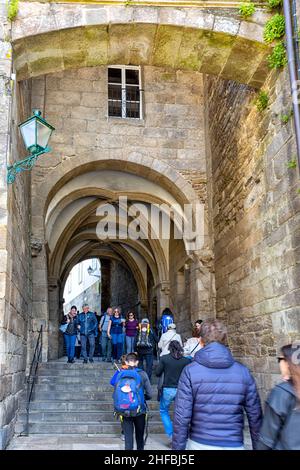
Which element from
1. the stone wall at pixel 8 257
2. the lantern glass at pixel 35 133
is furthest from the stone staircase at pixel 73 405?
the lantern glass at pixel 35 133

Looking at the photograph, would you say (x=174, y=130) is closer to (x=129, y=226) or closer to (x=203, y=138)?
(x=203, y=138)

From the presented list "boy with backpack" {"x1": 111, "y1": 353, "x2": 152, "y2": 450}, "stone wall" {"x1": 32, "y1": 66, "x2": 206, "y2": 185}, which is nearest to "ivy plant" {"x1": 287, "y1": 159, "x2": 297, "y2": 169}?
"boy with backpack" {"x1": 111, "y1": 353, "x2": 152, "y2": 450}

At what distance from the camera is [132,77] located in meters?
11.2

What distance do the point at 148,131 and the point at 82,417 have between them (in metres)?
6.13

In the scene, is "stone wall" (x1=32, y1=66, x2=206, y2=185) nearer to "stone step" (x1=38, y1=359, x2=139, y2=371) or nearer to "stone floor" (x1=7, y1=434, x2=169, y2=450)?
"stone step" (x1=38, y1=359, x2=139, y2=371)

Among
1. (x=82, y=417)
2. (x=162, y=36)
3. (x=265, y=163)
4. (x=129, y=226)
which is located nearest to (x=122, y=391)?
(x=82, y=417)

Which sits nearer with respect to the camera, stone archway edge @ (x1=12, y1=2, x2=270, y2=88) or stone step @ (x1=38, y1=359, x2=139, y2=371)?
stone archway edge @ (x1=12, y1=2, x2=270, y2=88)

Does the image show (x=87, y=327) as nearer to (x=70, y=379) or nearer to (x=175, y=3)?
(x=70, y=379)

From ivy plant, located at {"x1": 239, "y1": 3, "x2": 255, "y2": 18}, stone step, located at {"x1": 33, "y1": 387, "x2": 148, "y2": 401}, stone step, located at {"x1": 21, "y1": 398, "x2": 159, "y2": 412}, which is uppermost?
ivy plant, located at {"x1": 239, "y1": 3, "x2": 255, "y2": 18}

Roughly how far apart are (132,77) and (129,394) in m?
8.31

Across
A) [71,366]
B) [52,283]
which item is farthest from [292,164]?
[52,283]

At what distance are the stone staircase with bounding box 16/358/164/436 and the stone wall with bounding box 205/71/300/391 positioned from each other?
6.11 ft

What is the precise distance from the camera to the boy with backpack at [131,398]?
15.0 ft

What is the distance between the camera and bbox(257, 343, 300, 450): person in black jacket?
2230 mm
